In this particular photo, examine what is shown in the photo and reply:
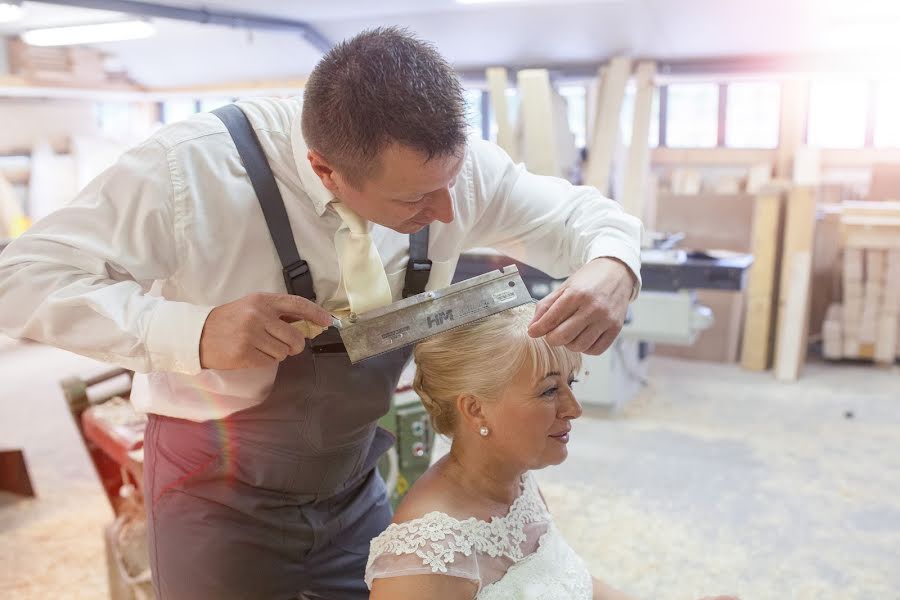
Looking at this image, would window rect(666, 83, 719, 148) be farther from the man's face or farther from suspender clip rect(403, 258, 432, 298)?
the man's face

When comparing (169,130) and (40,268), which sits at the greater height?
(169,130)

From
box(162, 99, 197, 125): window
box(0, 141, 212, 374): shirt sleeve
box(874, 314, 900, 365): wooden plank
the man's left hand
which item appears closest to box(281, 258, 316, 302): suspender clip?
box(0, 141, 212, 374): shirt sleeve

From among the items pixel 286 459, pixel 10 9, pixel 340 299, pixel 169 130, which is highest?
pixel 10 9

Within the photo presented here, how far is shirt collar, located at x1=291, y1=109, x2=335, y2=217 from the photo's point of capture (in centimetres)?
157

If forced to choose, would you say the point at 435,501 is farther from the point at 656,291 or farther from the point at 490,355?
the point at 656,291

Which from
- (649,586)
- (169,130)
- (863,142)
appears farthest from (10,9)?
(863,142)

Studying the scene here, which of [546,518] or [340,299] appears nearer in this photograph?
[340,299]

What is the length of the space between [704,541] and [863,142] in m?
4.50

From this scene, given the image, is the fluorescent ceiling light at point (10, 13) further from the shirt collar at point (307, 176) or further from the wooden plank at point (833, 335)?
the wooden plank at point (833, 335)

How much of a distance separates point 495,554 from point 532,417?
0.30 m

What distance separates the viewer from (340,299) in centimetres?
163

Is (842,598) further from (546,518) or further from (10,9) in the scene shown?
(10,9)

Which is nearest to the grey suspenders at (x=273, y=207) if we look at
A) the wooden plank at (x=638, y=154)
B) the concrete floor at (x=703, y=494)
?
the concrete floor at (x=703, y=494)

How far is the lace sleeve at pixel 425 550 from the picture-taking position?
5.24ft
